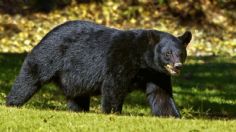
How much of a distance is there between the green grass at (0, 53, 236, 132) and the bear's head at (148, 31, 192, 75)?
31.0 inches

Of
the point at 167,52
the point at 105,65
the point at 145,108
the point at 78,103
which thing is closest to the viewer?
the point at 167,52

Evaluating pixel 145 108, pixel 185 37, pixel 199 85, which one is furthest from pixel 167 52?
pixel 199 85

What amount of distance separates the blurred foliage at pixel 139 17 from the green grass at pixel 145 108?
4015 millimetres

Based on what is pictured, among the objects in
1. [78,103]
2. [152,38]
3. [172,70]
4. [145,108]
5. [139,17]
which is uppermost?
[139,17]

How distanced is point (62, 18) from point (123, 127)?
18.4 metres

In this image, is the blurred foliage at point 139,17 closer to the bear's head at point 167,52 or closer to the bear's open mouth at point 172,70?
the bear's head at point 167,52

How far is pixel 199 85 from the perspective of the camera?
1764 cm

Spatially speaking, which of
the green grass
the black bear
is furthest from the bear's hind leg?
the green grass

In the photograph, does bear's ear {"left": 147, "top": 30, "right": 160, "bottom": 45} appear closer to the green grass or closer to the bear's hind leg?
the green grass

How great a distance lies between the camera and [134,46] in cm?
1059

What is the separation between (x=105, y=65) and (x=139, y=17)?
17525mm

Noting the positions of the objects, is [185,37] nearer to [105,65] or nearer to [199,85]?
[105,65]

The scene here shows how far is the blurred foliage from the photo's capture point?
84.4 feet

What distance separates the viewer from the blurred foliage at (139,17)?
25.7 meters
